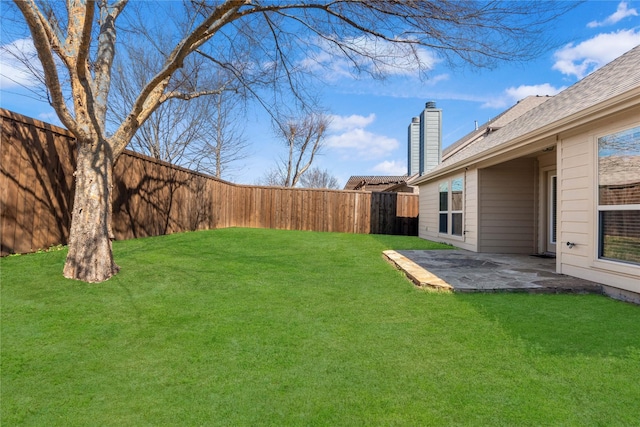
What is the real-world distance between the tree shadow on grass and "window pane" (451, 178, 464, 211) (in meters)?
4.70

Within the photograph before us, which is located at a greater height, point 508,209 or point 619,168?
point 619,168

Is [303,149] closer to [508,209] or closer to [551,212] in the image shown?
[508,209]

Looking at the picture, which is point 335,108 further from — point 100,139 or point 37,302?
point 37,302

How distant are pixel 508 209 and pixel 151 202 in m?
7.51

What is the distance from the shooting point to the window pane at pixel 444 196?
916 cm

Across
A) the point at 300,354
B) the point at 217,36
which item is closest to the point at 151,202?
the point at 217,36

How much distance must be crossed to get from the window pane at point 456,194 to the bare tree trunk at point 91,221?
7.31 meters

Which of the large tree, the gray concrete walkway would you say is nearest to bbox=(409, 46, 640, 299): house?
the gray concrete walkway

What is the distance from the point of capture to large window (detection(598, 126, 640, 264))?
145 inches

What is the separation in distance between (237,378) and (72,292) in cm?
232

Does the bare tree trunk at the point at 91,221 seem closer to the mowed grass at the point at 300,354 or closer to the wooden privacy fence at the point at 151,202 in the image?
the mowed grass at the point at 300,354

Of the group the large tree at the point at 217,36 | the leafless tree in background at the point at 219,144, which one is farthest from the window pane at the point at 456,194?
the leafless tree in background at the point at 219,144

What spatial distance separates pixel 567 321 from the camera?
2.99m

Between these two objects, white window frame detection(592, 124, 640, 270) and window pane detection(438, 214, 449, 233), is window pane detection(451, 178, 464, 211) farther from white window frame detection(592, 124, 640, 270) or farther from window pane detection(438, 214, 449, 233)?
white window frame detection(592, 124, 640, 270)
